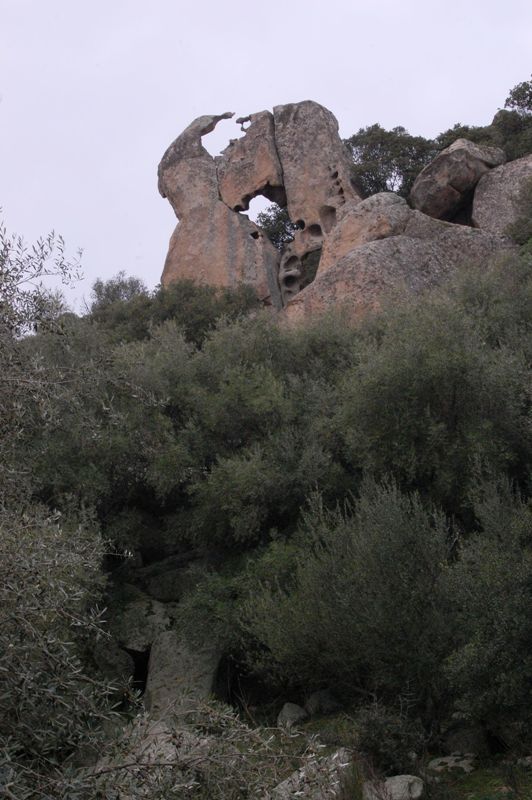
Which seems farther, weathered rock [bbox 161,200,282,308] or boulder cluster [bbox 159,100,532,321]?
weathered rock [bbox 161,200,282,308]

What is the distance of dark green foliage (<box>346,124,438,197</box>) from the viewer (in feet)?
125

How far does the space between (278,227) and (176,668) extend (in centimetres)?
2775

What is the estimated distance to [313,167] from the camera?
3741cm

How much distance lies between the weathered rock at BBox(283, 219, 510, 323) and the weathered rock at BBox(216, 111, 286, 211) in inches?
401

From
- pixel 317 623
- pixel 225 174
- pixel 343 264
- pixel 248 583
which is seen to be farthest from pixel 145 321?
pixel 317 623

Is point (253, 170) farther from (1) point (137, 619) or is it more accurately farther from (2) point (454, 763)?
(2) point (454, 763)

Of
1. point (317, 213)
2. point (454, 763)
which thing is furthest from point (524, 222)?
point (454, 763)

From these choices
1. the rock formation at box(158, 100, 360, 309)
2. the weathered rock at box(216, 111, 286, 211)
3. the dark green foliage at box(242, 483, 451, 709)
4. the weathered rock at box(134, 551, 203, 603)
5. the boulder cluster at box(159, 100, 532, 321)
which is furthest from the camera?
the weathered rock at box(216, 111, 286, 211)

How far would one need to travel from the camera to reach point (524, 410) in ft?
→ 55.0

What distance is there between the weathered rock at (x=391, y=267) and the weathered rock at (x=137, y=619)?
10.1m

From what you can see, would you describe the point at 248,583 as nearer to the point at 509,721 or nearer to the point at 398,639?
the point at 398,639

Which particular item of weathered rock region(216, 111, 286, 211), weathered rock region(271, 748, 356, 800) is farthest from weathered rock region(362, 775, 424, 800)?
weathered rock region(216, 111, 286, 211)

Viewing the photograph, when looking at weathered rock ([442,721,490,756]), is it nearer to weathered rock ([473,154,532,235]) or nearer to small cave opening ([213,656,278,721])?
small cave opening ([213,656,278,721])

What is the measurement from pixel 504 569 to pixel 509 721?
2.00m
